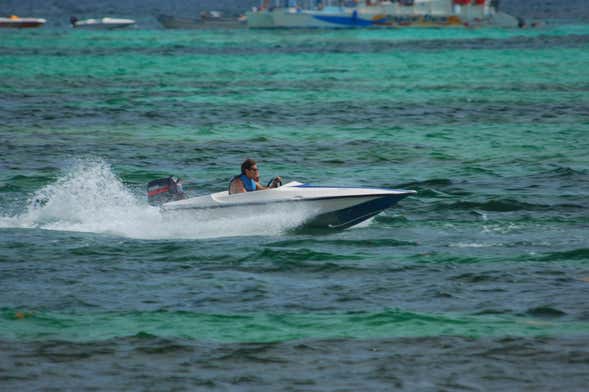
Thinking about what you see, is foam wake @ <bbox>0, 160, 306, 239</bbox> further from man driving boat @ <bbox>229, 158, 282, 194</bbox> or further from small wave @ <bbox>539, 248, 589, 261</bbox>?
small wave @ <bbox>539, 248, 589, 261</bbox>

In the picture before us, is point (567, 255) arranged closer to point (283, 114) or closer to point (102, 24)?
point (283, 114)

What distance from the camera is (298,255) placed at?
1880 centimetres

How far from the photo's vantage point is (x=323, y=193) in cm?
2031

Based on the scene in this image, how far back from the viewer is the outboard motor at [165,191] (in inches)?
824

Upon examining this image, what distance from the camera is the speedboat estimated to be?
20266mm

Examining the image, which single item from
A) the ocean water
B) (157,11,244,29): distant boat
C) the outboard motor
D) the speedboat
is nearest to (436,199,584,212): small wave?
the ocean water

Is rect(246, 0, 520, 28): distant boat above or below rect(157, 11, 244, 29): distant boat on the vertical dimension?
above

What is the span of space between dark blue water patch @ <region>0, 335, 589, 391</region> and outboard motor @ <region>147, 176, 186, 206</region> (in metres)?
6.80

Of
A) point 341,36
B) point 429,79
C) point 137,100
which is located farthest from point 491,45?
point 137,100

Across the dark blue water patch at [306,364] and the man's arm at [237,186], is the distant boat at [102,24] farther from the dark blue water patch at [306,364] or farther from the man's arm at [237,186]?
the dark blue water patch at [306,364]

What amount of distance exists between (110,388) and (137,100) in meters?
37.0

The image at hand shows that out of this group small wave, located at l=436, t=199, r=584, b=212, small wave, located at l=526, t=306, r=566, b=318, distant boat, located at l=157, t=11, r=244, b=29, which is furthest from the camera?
distant boat, located at l=157, t=11, r=244, b=29

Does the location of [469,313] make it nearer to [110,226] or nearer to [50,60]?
[110,226]

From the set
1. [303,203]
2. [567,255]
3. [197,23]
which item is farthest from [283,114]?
[197,23]
